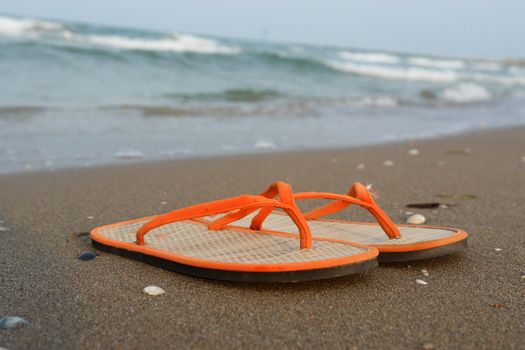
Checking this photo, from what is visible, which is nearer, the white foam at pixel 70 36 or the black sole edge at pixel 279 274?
the black sole edge at pixel 279 274

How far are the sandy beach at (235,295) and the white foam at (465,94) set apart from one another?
9.28m

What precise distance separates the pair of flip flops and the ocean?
1.90 m

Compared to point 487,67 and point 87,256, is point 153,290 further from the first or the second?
point 487,67

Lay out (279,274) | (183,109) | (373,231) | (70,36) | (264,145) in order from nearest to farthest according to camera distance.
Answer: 1. (279,274)
2. (373,231)
3. (264,145)
4. (183,109)
5. (70,36)

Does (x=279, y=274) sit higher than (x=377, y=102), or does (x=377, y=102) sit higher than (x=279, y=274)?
(x=279, y=274)

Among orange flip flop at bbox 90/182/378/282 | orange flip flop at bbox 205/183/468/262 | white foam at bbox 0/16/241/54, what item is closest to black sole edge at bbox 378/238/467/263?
orange flip flop at bbox 205/183/468/262

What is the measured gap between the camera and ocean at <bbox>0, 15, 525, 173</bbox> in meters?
4.44

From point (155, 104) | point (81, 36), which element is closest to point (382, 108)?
point (155, 104)

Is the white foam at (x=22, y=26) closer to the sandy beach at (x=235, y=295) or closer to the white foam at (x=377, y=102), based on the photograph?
the white foam at (x=377, y=102)

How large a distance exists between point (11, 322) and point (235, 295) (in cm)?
54

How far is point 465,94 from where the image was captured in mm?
12562

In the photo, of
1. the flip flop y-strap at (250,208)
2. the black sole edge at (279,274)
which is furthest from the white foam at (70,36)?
the black sole edge at (279,274)

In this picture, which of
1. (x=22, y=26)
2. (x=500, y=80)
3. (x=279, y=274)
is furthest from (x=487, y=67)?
(x=279, y=274)

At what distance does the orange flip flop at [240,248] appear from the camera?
4.85 feet
